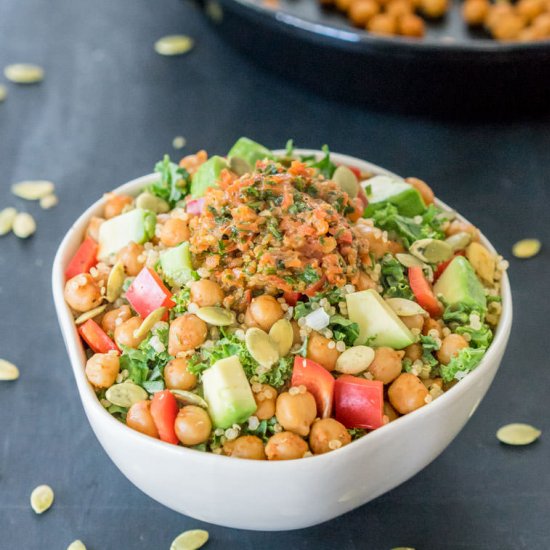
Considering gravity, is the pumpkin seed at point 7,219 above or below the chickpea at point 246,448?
below

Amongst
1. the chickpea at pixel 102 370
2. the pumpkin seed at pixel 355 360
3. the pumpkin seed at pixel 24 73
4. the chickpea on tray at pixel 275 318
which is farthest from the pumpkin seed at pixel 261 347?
the pumpkin seed at pixel 24 73

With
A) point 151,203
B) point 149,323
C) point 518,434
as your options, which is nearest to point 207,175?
point 151,203

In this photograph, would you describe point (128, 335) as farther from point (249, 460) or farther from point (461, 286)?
point (461, 286)

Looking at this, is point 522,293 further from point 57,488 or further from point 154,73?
point 154,73

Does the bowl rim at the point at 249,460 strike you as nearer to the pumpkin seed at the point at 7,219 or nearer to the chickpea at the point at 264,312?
the chickpea at the point at 264,312

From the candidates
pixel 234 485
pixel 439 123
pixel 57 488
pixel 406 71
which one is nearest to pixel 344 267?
pixel 234 485

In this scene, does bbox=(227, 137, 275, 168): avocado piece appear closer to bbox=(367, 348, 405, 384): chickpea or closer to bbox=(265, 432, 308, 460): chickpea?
bbox=(367, 348, 405, 384): chickpea
